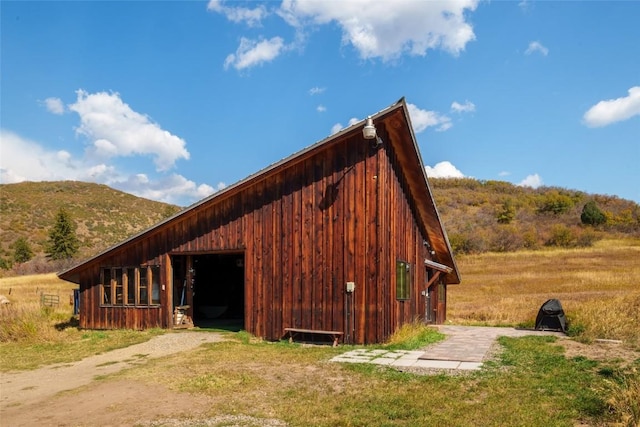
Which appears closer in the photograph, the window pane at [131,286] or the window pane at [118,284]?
the window pane at [131,286]

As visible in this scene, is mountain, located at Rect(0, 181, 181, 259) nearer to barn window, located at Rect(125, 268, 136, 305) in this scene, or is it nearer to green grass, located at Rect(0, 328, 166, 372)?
barn window, located at Rect(125, 268, 136, 305)

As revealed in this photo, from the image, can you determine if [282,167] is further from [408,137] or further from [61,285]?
[61,285]

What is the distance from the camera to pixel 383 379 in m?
9.06

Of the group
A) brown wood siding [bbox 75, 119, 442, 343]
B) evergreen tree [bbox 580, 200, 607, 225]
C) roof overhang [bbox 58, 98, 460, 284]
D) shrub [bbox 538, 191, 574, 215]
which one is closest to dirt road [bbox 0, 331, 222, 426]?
brown wood siding [bbox 75, 119, 442, 343]

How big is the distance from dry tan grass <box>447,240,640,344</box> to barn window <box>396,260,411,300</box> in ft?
16.0

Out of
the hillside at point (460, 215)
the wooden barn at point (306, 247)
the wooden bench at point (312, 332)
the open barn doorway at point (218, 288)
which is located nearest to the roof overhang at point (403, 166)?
the wooden barn at point (306, 247)

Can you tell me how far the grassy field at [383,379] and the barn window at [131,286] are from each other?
1455mm

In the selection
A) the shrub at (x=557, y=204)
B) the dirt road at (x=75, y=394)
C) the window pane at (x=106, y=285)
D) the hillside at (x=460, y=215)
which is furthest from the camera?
the shrub at (x=557, y=204)

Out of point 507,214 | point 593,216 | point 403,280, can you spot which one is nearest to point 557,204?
point 593,216

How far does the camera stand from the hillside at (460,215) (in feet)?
190

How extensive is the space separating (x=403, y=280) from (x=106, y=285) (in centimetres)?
1017

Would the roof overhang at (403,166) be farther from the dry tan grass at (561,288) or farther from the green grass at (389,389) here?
the dry tan grass at (561,288)

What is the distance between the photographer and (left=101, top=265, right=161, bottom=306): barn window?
17.1 meters

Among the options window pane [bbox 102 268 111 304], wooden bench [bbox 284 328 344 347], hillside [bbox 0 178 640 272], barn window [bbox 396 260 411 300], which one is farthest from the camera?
hillside [bbox 0 178 640 272]
